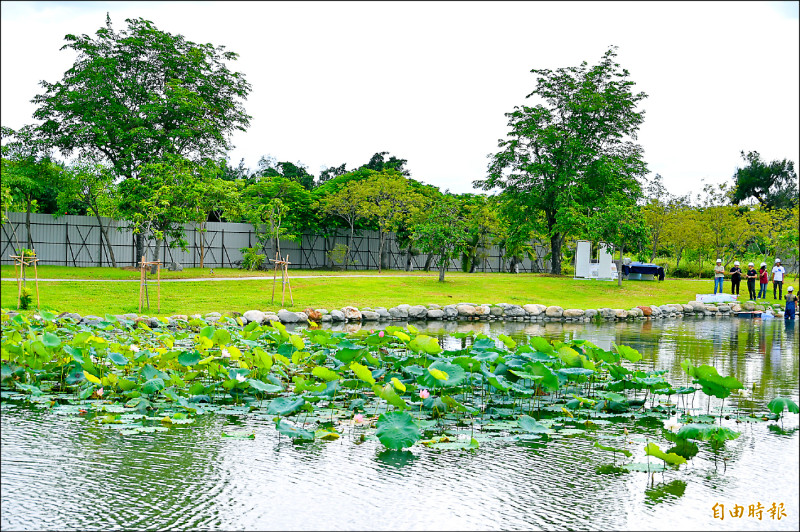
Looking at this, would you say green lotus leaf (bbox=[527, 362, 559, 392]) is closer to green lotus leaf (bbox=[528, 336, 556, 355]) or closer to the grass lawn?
green lotus leaf (bbox=[528, 336, 556, 355])

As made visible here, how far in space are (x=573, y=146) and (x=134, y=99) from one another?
17.2 meters

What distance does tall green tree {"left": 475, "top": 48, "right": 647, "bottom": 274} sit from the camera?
96.4 ft

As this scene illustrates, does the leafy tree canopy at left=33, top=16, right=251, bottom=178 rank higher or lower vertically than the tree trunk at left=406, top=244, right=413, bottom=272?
higher

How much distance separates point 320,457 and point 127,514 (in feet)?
4.59

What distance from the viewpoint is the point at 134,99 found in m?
24.5

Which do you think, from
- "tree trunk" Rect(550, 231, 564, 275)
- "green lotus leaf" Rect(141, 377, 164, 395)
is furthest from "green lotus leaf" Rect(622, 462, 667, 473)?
"tree trunk" Rect(550, 231, 564, 275)

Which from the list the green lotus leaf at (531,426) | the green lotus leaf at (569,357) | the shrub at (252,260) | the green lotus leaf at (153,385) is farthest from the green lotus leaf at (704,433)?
the shrub at (252,260)

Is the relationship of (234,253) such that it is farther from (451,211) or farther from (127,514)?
(127,514)

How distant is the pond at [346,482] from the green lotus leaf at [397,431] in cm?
13

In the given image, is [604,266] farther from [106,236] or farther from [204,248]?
[106,236]

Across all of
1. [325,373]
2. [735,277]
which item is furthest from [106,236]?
[325,373]

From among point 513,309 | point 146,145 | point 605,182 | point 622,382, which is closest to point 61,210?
point 146,145

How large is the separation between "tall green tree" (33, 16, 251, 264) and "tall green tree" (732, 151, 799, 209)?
39.8 m

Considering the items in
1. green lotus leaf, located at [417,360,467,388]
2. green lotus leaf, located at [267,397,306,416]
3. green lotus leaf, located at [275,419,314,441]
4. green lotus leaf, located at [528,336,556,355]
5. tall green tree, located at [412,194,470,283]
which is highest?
tall green tree, located at [412,194,470,283]
